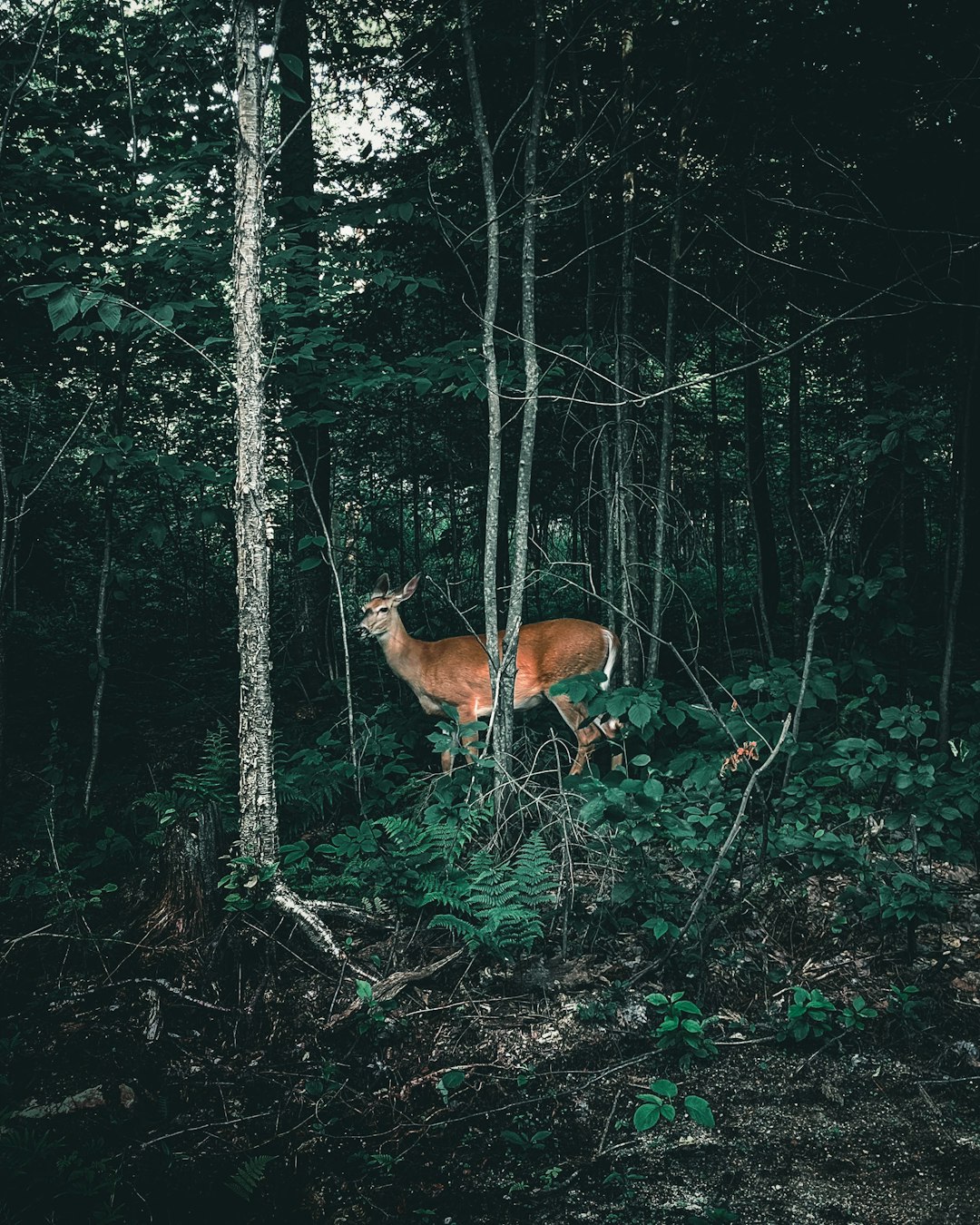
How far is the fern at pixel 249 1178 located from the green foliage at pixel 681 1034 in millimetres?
1685

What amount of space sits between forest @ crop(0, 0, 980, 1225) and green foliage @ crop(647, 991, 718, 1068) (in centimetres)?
3

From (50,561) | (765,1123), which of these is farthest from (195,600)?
(765,1123)

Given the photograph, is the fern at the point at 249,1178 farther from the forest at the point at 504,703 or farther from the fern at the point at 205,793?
the fern at the point at 205,793

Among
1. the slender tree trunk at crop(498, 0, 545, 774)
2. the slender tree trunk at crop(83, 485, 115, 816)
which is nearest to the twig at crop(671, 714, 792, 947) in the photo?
the slender tree trunk at crop(498, 0, 545, 774)

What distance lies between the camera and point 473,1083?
11.5ft

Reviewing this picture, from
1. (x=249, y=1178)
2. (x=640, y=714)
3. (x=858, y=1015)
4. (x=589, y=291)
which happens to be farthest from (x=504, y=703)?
(x=589, y=291)

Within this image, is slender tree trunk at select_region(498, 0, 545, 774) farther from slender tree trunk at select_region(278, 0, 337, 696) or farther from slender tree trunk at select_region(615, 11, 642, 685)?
slender tree trunk at select_region(278, 0, 337, 696)

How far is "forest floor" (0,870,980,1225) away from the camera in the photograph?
280 cm

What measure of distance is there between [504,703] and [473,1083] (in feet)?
7.52

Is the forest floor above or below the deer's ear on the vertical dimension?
below

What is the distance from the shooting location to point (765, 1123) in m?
3.16

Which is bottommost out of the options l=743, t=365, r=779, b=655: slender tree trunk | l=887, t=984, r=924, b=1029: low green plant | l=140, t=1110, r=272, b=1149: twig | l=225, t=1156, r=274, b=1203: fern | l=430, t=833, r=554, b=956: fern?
l=140, t=1110, r=272, b=1149: twig

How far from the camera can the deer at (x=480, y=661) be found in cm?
724

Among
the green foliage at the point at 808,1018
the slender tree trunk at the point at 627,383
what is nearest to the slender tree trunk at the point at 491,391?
the slender tree trunk at the point at 627,383
